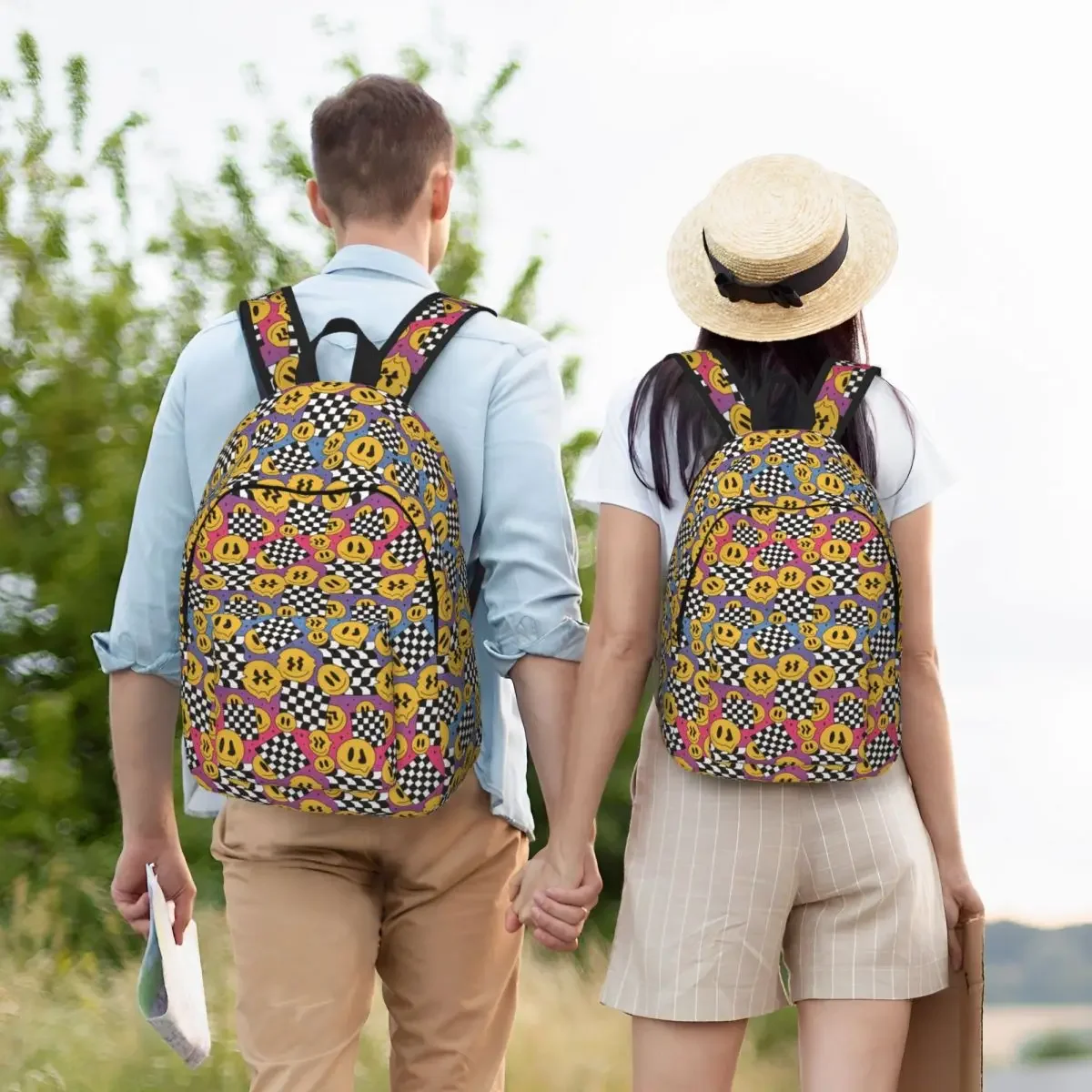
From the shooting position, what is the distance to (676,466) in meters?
1.90

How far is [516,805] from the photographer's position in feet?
6.66

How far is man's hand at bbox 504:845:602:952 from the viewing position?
1.91 meters

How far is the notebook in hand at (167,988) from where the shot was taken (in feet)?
6.64

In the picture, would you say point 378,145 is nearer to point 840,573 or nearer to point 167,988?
point 840,573

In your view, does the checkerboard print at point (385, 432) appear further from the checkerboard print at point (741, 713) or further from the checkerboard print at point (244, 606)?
the checkerboard print at point (741, 713)

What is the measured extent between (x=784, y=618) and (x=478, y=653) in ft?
1.51

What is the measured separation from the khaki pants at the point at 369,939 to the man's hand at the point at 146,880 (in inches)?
7.0

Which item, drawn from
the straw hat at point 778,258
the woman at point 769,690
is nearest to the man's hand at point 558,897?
the woman at point 769,690

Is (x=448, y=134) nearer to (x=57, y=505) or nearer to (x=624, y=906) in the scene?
(x=624, y=906)

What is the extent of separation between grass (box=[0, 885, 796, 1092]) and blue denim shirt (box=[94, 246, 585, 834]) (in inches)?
79.6

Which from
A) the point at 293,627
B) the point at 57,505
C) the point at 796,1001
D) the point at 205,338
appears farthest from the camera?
the point at 57,505

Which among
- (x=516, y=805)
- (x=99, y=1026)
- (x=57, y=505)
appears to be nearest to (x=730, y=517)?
(x=516, y=805)

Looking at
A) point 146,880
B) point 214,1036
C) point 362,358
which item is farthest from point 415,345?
point 214,1036

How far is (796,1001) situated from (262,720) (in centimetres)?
77
